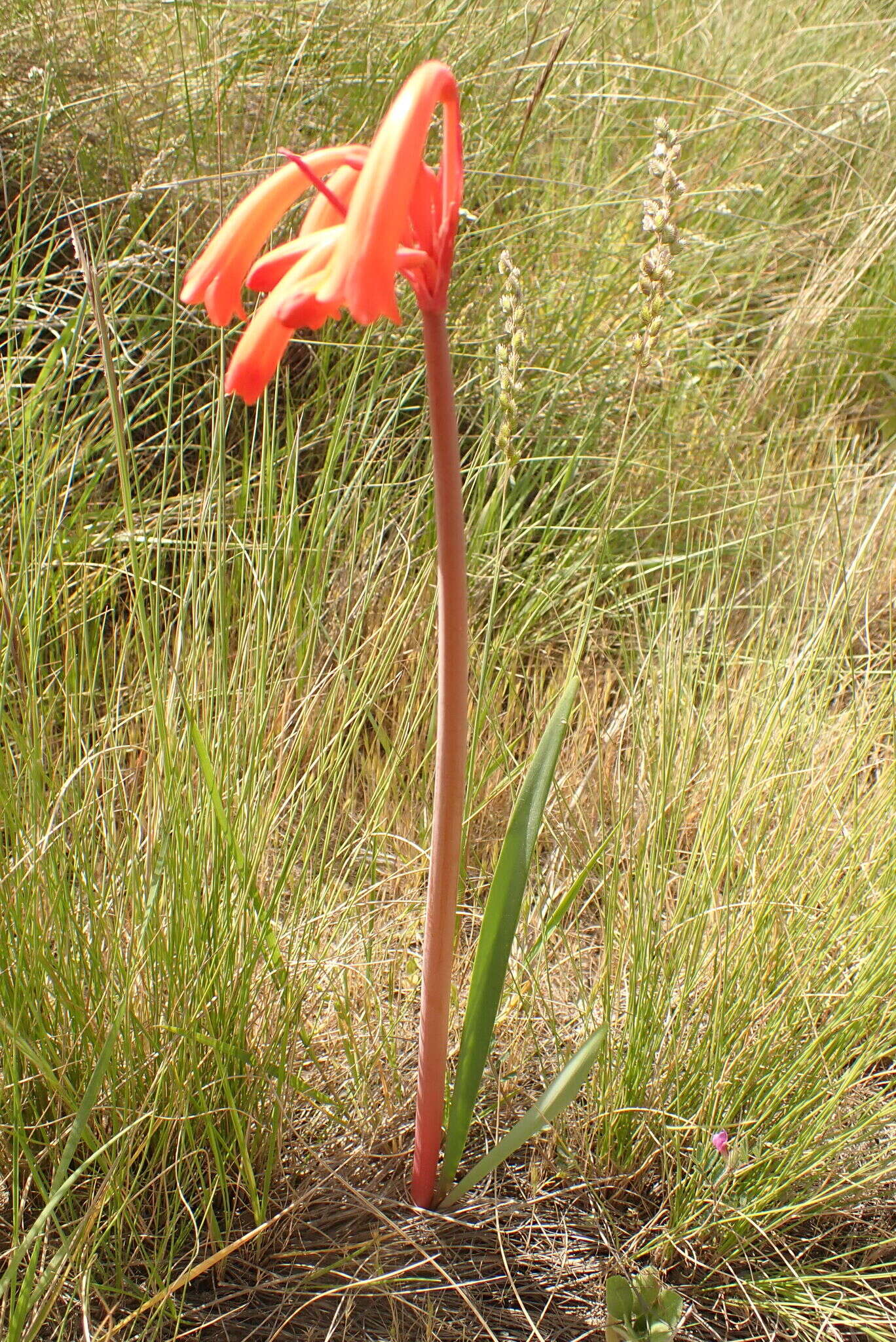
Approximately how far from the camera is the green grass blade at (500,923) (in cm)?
116

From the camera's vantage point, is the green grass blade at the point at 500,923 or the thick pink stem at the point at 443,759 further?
the green grass blade at the point at 500,923

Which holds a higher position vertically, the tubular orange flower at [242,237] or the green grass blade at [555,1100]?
the tubular orange flower at [242,237]

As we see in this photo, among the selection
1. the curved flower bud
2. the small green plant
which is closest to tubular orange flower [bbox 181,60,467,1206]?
the curved flower bud

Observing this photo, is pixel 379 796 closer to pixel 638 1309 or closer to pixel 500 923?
pixel 500 923

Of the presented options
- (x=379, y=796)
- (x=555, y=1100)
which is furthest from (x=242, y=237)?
(x=379, y=796)

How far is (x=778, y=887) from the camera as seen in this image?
1.40 meters

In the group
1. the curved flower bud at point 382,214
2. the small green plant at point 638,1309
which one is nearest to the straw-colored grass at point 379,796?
the small green plant at point 638,1309

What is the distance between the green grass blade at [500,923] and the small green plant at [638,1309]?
0.22 metres

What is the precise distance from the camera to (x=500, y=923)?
3.81 feet

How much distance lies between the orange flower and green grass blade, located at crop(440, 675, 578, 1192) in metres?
0.53

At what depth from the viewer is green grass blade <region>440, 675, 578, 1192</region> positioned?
1158mm

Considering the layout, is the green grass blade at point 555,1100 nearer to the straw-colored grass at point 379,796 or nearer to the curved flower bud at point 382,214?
the straw-colored grass at point 379,796

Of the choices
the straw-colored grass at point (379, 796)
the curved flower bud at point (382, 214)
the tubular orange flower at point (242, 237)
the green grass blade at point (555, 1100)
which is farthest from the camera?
the straw-colored grass at point (379, 796)

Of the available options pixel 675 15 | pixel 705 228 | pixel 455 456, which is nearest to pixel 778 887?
pixel 455 456
